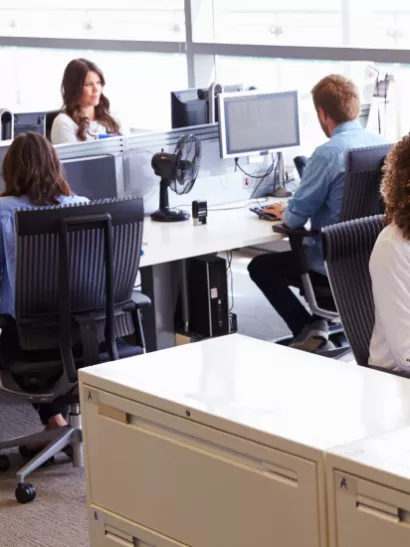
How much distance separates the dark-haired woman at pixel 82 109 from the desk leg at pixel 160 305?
122 cm

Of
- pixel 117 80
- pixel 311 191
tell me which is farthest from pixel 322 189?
pixel 117 80

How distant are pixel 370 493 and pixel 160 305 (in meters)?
3.26

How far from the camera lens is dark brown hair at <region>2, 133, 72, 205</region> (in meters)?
3.59

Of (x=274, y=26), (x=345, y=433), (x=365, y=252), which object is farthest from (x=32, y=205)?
(x=274, y=26)

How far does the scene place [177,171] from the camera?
4699mm

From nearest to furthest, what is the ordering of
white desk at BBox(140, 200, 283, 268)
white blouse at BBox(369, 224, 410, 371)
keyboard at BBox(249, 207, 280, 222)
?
white blouse at BBox(369, 224, 410, 371) → white desk at BBox(140, 200, 283, 268) → keyboard at BBox(249, 207, 280, 222)

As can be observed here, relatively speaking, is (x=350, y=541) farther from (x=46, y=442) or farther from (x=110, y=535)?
(x=46, y=442)

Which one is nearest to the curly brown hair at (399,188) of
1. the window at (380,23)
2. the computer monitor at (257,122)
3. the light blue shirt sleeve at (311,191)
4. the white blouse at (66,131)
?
the light blue shirt sleeve at (311,191)

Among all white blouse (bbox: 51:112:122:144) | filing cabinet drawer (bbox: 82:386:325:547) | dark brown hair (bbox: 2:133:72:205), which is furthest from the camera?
white blouse (bbox: 51:112:122:144)

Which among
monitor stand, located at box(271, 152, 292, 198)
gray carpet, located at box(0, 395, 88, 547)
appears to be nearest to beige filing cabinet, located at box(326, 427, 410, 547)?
gray carpet, located at box(0, 395, 88, 547)

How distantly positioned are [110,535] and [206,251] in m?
2.40

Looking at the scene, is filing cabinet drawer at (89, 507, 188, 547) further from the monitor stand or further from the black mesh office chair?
the monitor stand

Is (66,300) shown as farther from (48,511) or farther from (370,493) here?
(370,493)

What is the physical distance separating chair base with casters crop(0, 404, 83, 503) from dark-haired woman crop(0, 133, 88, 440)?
12 cm
